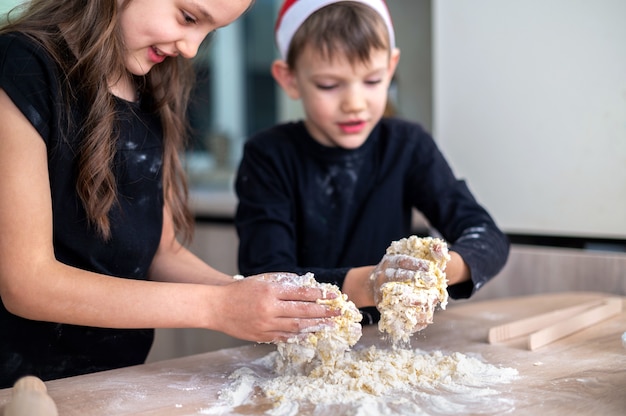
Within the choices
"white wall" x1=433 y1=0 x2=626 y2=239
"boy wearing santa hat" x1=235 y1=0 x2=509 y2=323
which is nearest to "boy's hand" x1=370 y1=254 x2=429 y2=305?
"boy wearing santa hat" x1=235 y1=0 x2=509 y2=323

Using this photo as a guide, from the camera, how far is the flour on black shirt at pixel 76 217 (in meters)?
1.08

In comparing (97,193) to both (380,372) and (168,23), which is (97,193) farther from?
(380,372)

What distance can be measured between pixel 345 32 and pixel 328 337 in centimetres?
70

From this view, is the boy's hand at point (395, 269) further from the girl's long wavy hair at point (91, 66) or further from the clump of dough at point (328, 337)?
the girl's long wavy hair at point (91, 66)

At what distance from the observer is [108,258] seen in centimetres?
126

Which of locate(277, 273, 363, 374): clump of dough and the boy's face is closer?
locate(277, 273, 363, 374): clump of dough

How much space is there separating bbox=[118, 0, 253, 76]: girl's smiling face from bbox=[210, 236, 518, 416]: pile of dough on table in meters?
0.43

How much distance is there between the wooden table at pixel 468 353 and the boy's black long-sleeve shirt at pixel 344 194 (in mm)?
247

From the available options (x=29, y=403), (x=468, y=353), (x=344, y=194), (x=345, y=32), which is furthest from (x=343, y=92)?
(x=29, y=403)

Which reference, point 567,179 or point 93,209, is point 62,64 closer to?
point 93,209

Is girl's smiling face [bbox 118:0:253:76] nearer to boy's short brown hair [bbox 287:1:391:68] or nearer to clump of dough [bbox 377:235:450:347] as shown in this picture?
boy's short brown hair [bbox 287:1:391:68]

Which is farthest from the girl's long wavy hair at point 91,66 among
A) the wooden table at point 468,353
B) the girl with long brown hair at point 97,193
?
the wooden table at point 468,353

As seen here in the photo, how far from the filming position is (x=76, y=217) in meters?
1.19

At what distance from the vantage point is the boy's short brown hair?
1483 millimetres
